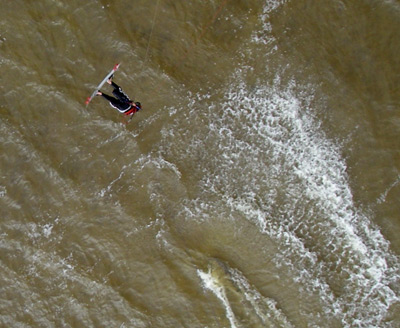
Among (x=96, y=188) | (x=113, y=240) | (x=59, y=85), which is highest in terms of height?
(x=59, y=85)

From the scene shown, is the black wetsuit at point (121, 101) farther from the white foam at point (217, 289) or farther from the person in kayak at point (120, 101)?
the white foam at point (217, 289)

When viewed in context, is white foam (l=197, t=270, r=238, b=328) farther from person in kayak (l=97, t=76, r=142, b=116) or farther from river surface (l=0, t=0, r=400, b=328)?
person in kayak (l=97, t=76, r=142, b=116)

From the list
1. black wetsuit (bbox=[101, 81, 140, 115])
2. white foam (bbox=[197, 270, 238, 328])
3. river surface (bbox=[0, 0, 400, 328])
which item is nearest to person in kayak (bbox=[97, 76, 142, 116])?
black wetsuit (bbox=[101, 81, 140, 115])

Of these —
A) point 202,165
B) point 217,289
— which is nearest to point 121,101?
point 202,165

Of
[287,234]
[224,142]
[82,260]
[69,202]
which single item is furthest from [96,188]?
[287,234]

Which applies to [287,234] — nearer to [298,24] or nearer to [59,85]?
[298,24]

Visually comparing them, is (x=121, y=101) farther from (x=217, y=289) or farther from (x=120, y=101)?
Result: (x=217, y=289)
